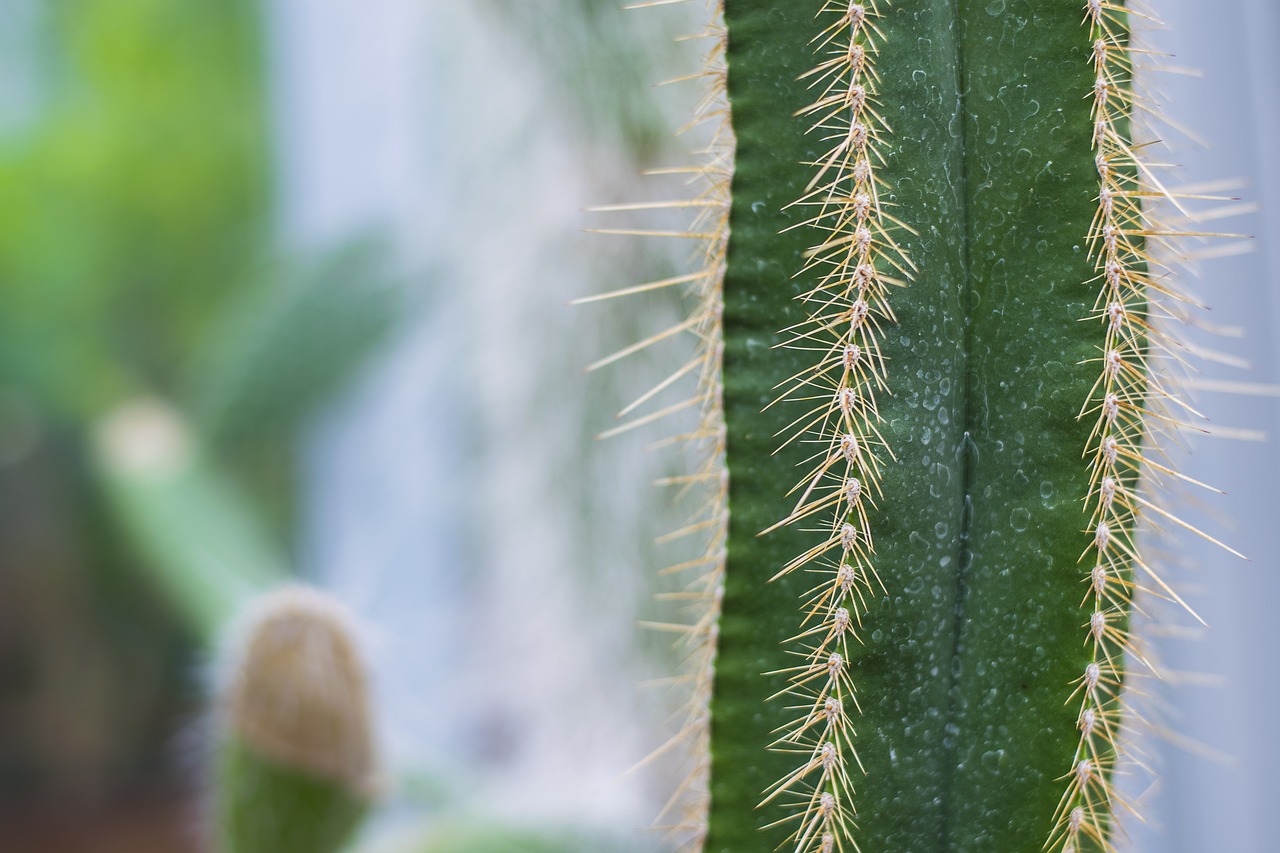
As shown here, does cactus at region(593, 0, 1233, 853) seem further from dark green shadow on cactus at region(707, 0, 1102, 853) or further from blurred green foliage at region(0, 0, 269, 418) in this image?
blurred green foliage at region(0, 0, 269, 418)

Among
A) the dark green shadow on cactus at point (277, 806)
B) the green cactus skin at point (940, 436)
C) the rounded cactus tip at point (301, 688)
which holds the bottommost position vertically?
the dark green shadow on cactus at point (277, 806)

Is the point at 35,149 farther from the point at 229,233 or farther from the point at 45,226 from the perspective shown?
the point at 229,233

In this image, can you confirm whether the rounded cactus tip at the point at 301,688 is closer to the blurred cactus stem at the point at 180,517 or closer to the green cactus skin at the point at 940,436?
the green cactus skin at the point at 940,436

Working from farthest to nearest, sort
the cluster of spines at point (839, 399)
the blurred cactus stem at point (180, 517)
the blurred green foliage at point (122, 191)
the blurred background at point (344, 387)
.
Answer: the blurred green foliage at point (122, 191) → the blurred cactus stem at point (180, 517) → the blurred background at point (344, 387) → the cluster of spines at point (839, 399)

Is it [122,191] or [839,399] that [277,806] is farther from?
[122,191]

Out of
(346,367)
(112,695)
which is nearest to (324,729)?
(346,367)

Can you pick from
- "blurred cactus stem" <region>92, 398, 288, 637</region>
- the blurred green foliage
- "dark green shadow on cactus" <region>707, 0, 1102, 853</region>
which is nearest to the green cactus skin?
"dark green shadow on cactus" <region>707, 0, 1102, 853</region>

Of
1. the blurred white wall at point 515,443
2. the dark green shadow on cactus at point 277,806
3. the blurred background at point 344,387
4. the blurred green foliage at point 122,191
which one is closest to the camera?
the blurred white wall at point 515,443

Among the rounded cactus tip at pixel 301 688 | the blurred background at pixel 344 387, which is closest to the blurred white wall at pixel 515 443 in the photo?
the blurred background at pixel 344 387
